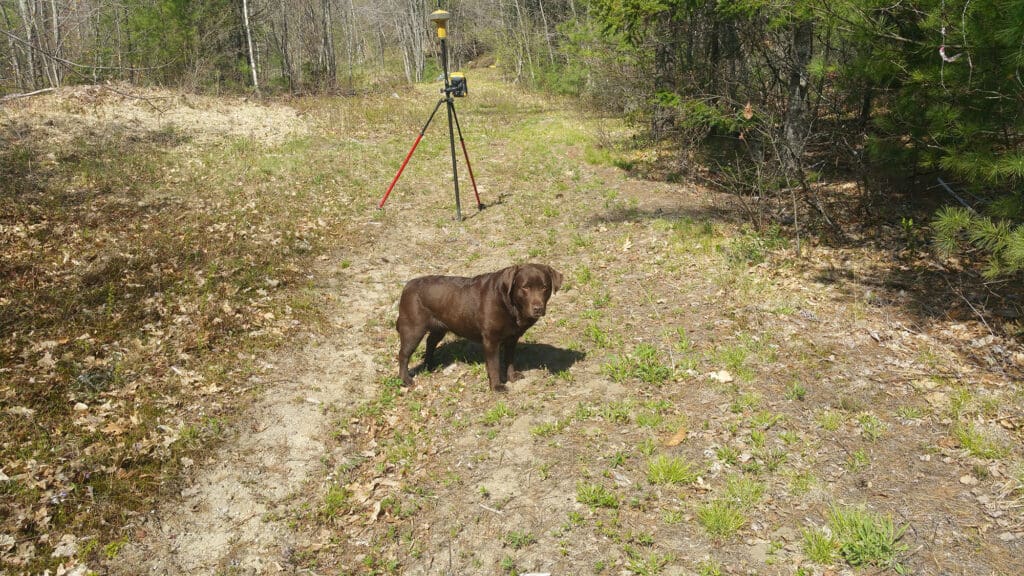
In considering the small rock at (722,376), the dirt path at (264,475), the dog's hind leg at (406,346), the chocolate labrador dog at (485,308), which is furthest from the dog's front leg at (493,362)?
the small rock at (722,376)

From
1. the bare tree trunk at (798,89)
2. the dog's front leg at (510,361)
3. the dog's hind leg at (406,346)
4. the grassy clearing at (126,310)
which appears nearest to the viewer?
the grassy clearing at (126,310)

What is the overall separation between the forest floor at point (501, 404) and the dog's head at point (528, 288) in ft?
3.90

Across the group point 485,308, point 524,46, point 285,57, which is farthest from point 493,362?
point 524,46

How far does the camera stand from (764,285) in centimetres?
847

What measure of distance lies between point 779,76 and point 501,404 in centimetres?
987

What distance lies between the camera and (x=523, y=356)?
7.43 metres

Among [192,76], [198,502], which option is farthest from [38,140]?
[198,502]

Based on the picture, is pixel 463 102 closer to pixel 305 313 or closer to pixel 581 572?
pixel 305 313

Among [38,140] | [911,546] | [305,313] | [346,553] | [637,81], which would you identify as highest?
[637,81]

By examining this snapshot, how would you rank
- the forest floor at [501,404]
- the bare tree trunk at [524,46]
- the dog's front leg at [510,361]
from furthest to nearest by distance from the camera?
the bare tree trunk at [524,46] < the dog's front leg at [510,361] < the forest floor at [501,404]

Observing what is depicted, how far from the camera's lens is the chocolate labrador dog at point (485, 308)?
5.89 meters

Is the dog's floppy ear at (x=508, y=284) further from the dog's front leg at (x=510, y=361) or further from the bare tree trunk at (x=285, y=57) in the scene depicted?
the bare tree trunk at (x=285, y=57)

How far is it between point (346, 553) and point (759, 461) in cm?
374

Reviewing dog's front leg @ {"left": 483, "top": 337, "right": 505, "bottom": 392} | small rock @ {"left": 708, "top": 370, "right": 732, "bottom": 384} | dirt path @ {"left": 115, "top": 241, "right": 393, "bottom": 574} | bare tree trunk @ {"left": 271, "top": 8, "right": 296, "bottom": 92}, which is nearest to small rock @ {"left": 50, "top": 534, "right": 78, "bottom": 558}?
dirt path @ {"left": 115, "top": 241, "right": 393, "bottom": 574}
